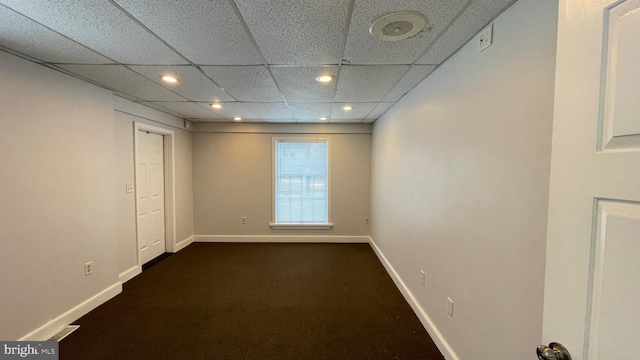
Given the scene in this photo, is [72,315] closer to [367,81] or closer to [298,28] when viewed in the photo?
[298,28]

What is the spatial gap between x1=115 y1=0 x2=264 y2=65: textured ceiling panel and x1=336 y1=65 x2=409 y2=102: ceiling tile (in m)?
0.77

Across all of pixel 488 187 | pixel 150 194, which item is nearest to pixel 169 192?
pixel 150 194

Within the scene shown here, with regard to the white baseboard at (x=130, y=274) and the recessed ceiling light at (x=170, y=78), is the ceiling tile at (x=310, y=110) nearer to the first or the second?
the recessed ceiling light at (x=170, y=78)

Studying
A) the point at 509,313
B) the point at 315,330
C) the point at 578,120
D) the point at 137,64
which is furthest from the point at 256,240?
the point at 578,120

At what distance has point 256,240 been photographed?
4578 mm

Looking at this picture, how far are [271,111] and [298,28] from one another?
2.15 metres

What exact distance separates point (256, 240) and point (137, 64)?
341 cm

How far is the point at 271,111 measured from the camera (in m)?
3.46

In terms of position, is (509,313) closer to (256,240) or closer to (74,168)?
(74,168)

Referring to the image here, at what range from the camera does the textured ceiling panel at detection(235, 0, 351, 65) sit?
1.20 metres

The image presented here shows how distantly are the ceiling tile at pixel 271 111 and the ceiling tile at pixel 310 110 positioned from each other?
0.37ft

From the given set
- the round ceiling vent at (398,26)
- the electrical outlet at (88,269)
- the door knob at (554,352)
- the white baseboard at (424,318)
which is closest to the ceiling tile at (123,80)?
the electrical outlet at (88,269)

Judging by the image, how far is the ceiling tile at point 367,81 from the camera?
1.96 metres

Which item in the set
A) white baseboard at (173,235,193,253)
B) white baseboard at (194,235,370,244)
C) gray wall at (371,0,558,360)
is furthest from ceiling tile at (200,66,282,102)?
white baseboard at (173,235,193,253)
